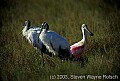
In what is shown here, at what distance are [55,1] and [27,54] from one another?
5.50ft

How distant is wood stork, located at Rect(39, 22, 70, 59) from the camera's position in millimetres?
4137

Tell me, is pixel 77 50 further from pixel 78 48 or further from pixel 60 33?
pixel 60 33

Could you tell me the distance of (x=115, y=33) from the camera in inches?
181

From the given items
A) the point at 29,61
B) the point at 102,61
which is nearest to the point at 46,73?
the point at 29,61

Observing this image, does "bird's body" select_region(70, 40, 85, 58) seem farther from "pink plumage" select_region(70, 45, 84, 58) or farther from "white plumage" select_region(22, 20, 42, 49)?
"white plumage" select_region(22, 20, 42, 49)

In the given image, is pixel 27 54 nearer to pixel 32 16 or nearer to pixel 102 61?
pixel 102 61

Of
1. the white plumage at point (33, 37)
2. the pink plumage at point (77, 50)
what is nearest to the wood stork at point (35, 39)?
the white plumage at point (33, 37)

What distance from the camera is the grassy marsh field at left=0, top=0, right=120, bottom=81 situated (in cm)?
409

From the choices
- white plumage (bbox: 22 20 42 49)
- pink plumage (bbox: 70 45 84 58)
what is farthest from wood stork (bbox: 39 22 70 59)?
white plumage (bbox: 22 20 42 49)

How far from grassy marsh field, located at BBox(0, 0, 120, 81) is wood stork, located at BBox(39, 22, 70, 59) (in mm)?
83

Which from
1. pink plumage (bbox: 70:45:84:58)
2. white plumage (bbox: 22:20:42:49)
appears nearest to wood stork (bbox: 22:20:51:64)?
white plumage (bbox: 22:20:42:49)

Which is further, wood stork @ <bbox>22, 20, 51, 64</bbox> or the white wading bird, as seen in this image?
wood stork @ <bbox>22, 20, 51, 64</bbox>

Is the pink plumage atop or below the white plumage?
below

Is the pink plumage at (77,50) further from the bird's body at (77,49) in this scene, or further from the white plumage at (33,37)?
the white plumage at (33,37)
